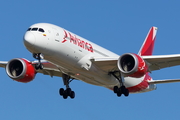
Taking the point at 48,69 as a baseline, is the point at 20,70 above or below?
below

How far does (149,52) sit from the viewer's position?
51.8 m

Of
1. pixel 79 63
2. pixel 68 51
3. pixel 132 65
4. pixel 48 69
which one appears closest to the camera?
pixel 68 51

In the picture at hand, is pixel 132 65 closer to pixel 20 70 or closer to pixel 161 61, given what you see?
pixel 161 61

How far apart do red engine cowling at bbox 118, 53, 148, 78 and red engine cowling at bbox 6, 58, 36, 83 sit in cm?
826

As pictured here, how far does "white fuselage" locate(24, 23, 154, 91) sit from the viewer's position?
121 ft

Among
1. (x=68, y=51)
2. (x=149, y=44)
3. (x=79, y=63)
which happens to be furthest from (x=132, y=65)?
(x=149, y=44)

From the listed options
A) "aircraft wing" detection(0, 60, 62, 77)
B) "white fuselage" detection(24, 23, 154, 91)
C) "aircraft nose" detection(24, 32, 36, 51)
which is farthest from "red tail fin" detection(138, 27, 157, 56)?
"aircraft nose" detection(24, 32, 36, 51)

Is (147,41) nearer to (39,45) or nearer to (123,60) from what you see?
(123,60)

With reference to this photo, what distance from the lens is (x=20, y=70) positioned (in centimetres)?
4288

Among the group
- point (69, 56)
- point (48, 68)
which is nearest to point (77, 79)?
point (48, 68)

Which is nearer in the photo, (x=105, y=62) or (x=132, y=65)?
(x=132, y=65)

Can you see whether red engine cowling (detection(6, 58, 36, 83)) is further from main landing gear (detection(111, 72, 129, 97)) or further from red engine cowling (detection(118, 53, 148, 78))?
red engine cowling (detection(118, 53, 148, 78))

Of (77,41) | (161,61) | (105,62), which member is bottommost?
Answer: (105,62)

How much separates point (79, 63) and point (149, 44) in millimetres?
15225
